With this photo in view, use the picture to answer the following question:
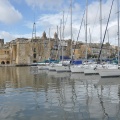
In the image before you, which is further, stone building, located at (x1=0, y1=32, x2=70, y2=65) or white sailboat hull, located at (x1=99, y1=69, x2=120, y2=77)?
stone building, located at (x1=0, y1=32, x2=70, y2=65)

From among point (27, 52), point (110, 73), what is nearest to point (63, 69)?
point (110, 73)

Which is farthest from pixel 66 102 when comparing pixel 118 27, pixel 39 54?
pixel 39 54

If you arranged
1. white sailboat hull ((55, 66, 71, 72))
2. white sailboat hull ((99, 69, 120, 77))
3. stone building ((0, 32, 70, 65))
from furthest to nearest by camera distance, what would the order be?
stone building ((0, 32, 70, 65)) → white sailboat hull ((55, 66, 71, 72)) → white sailboat hull ((99, 69, 120, 77))

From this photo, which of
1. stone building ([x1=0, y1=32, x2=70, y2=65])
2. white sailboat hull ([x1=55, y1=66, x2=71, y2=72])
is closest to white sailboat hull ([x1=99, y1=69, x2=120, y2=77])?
white sailboat hull ([x1=55, y1=66, x2=71, y2=72])

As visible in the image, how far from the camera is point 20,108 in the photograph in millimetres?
13438

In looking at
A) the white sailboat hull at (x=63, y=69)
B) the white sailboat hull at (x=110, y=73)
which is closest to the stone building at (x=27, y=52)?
the white sailboat hull at (x=63, y=69)

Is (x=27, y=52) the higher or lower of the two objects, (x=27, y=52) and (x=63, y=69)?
the higher

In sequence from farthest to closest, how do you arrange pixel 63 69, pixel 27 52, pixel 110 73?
1. pixel 27 52
2. pixel 63 69
3. pixel 110 73

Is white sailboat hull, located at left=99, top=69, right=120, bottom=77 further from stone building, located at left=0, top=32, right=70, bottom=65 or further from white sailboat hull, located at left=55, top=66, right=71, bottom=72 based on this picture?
stone building, located at left=0, top=32, right=70, bottom=65

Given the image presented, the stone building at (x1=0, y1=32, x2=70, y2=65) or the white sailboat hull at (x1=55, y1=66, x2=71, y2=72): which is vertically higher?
the stone building at (x1=0, y1=32, x2=70, y2=65)

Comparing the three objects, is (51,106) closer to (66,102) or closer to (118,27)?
(66,102)

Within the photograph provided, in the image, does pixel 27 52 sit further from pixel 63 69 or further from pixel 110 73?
pixel 110 73

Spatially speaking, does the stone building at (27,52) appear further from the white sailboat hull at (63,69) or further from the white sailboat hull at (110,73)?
the white sailboat hull at (110,73)

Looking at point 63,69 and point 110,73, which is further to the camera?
point 63,69
